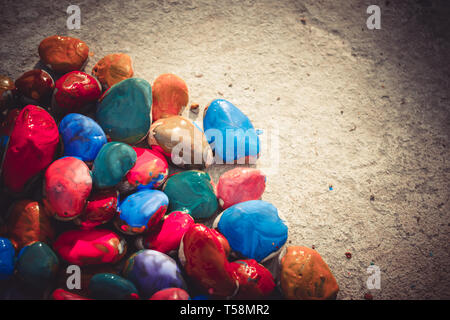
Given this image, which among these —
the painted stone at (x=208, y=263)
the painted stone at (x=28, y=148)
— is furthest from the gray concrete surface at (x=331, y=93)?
the painted stone at (x=28, y=148)

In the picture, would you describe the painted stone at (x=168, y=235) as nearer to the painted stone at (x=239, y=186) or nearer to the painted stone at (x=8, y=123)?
the painted stone at (x=239, y=186)

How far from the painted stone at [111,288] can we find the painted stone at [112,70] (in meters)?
0.59

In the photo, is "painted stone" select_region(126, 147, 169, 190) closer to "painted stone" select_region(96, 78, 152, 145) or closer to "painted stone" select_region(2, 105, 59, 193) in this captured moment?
"painted stone" select_region(96, 78, 152, 145)

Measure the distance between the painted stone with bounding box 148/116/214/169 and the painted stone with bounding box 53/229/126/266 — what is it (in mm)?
275

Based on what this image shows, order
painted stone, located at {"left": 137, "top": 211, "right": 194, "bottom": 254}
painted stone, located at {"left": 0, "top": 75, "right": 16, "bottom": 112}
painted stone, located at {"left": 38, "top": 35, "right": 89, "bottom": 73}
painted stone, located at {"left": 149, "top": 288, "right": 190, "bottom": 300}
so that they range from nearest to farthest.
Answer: painted stone, located at {"left": 149, "top": 288, "right": 190, "bottom": 300} → painted stone, located at {"left": 137, "top": 211, "right": 194, "bottom": 254} → painted stone, located at {"left": 0, "top": 75, "right": 16, "bottom": 112} → painted stone, located at {"left": 38, "top": 35, "right": 89, "bottom": 73}

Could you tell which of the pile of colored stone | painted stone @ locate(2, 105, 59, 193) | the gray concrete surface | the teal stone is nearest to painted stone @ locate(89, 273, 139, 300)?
the pile of colored stone

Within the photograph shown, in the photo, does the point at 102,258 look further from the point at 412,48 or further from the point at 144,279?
the point at 412,48

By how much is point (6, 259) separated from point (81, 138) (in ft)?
1.08

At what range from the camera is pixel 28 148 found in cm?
78

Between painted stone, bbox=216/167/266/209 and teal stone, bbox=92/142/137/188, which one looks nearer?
teal stone, bbox=92/142/137/188

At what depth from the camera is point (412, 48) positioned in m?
1.28

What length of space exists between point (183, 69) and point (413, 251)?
965 millimetres

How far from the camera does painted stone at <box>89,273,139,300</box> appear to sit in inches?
28.2
